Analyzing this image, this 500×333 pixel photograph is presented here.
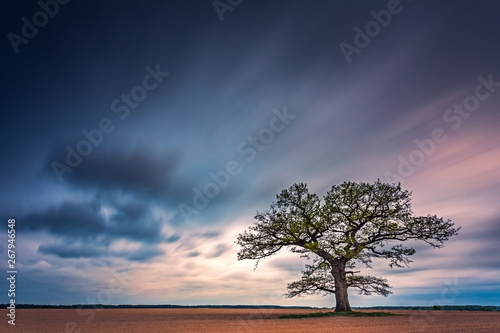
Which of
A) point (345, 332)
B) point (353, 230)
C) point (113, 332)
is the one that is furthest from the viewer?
point (353, 230)

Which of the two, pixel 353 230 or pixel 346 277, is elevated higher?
pixel 353 230

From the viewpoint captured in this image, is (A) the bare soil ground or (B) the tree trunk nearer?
(A) the bare soil ground

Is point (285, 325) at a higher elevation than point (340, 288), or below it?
below

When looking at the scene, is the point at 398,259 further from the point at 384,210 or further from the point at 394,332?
the point at 394,332

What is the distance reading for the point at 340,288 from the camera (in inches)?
1462

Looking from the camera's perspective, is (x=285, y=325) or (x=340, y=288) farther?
(x=340, y=288)

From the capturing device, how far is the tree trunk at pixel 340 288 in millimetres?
36812

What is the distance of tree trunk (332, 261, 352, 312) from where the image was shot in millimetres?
36812

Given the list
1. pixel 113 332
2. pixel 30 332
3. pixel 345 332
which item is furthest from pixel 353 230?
pixel 30 332

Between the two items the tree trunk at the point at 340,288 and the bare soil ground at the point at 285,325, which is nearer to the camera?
the bare soil ground at the point at 285,325

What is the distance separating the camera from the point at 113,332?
22109mm

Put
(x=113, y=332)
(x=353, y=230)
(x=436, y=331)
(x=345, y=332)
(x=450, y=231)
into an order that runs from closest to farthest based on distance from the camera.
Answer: (x=436, y=331) < (x=345, y=332) < (x=113, y=332) < (x=450, y=231) < (x=353, y=230)

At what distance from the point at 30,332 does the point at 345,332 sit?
22.8 m

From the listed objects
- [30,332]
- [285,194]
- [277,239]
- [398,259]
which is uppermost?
[285,194]
